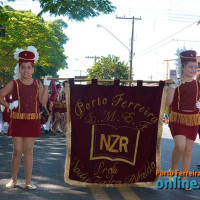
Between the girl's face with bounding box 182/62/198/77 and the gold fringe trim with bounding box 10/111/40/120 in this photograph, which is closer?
the gold fringe trim with bounding box 10/111/40/120

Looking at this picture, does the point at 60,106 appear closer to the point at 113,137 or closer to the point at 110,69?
the point at 113,137

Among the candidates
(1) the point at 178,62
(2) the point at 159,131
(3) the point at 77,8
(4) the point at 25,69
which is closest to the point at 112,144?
(2) the point at 159,131

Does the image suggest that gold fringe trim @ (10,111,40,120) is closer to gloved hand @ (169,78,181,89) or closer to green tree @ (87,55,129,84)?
gloved hand @ (169,78,181,89)

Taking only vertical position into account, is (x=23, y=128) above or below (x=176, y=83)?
below

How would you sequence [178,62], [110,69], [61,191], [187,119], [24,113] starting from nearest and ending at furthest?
[61,191]
[24,113]
[187,119]
[178,62]
[110,69]

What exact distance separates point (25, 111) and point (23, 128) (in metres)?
0.23

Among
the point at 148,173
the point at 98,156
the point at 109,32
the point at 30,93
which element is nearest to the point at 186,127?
the point at 148,173

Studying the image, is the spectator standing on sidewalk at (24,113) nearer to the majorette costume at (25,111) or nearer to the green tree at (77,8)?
the majorette costume at (25,111)

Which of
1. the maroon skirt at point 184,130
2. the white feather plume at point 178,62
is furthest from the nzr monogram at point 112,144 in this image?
the white feather plume at point 178,62

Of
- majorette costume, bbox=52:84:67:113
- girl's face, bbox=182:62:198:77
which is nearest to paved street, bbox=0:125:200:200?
girl's face, bbox=182:62:198:77

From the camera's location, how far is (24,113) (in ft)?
20.2

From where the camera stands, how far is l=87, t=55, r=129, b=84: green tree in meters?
56.1

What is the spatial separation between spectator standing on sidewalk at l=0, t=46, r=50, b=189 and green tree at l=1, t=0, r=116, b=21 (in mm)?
8425

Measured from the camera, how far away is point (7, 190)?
19.6ft
